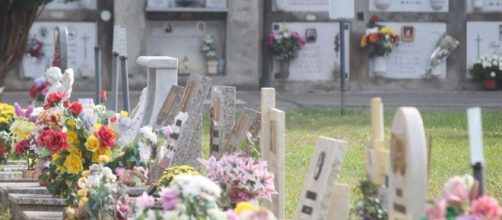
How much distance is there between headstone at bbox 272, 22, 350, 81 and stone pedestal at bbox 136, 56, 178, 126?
45.0ft

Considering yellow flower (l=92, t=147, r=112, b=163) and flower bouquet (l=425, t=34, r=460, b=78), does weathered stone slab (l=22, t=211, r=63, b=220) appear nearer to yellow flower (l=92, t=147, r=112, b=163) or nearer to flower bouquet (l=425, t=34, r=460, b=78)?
yellow flower (l=92, t=147, r=112, b=163)

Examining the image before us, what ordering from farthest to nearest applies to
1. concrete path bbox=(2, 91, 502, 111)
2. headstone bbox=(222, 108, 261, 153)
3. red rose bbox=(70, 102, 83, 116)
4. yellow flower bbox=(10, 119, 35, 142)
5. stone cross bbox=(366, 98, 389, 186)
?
concrete path bbox=(2, 91, 502, 111) < yellow flower bbox=(10, 119, 35, 142) < red rose bbox=(70, 102, 83, 116) < headstone bbox=(222, 108, 261, 153) < stone cross bbox=(366, 98, 389, 186)

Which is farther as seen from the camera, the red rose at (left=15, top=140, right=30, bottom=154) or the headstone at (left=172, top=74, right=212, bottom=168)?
the red rose at (left=15, top=140, right=30, bottom=154)

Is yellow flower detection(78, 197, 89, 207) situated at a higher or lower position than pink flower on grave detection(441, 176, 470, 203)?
lower

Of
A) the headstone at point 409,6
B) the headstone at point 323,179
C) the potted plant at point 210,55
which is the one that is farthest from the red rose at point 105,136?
the headstone at point 409,6

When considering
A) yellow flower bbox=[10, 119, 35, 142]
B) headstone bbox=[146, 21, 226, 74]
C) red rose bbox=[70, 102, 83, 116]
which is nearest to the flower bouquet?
headstone bbox=[146, 21, 226, 74]

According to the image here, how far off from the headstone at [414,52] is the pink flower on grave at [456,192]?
19.4m

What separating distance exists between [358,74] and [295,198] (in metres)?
15.0

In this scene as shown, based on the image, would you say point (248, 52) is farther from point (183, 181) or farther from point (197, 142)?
point (183, 181)

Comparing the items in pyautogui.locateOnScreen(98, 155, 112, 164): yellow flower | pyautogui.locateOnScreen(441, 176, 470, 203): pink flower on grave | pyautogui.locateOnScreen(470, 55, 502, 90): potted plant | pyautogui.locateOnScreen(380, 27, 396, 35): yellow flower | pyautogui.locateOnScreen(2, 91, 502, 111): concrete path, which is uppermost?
pyautogui.locateOnScreen(380, 27, 396, 35): yellow flower

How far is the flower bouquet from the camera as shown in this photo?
2359 centimetres

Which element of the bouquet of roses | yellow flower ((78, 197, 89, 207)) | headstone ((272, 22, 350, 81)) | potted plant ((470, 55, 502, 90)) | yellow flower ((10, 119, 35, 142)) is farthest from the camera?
headstone ((272, 22, 350, 81))

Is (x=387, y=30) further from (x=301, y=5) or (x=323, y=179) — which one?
(x=323, y=179)

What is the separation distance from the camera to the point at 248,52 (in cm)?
2328
